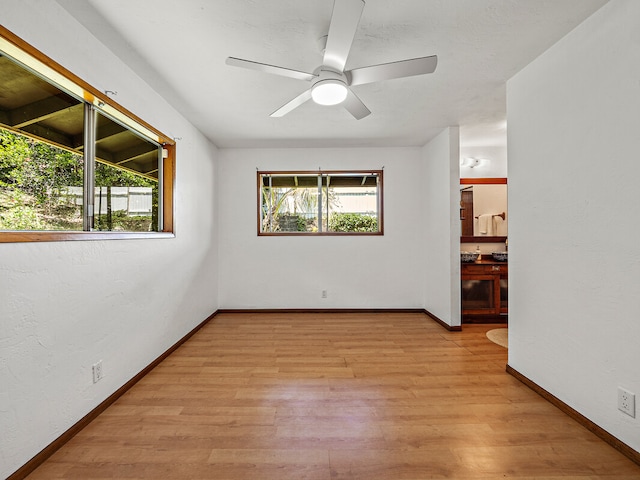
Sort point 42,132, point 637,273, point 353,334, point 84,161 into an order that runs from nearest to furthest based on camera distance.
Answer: point 637,273 < point 42,132 < point 84,161 < point 353,334

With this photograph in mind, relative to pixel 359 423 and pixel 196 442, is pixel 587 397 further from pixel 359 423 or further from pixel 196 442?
pixel 196 442

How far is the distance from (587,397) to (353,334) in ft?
7.32

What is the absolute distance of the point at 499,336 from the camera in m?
3.67

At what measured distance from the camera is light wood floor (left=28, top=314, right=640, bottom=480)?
1597 mm

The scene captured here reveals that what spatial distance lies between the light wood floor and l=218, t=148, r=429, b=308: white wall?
1.60 meters

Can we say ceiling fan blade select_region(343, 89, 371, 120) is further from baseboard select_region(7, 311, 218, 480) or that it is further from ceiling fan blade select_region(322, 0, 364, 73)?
baseboard select_region(7, 311, 218, 480)

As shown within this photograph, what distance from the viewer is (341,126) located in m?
3.80

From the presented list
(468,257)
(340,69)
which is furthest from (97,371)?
(468,257)

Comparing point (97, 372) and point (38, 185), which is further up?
point (38, 185)

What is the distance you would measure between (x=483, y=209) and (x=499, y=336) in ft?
6.40

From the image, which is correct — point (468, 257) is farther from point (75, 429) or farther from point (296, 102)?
point (75, 429)

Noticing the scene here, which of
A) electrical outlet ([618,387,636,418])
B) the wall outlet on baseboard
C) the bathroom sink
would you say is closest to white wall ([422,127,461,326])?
the bathroom sink

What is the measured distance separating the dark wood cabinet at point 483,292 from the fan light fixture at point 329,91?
10.1ft

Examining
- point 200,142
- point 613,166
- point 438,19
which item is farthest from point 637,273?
point 200,142
